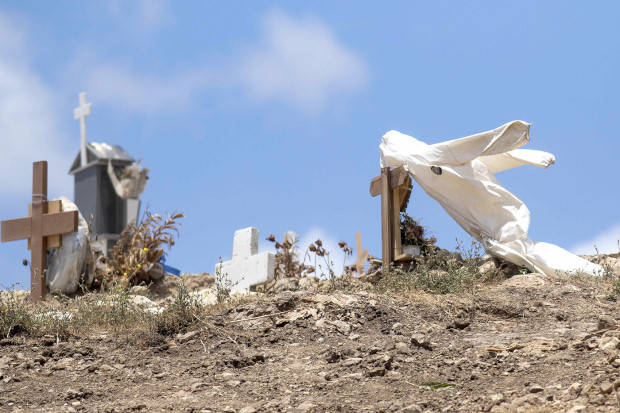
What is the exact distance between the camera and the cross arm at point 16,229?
1139cm

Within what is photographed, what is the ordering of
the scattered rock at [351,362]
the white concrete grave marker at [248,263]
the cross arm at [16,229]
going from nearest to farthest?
1. the scattered rock at [351,362]
2. the white concrete grave marker at [248,263]
3. the cross arm at [16,229]

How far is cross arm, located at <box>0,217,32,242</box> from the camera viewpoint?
37.4ft

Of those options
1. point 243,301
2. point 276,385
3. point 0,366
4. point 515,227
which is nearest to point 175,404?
point 276,385

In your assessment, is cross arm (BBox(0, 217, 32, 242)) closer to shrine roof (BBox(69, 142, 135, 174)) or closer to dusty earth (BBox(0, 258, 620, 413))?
dusty earth (BBox(0, 258, 620, 413))

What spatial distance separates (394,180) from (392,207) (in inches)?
15.0

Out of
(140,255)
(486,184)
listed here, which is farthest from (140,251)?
(486,184)

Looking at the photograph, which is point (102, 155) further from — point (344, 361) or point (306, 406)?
point (306, 406)

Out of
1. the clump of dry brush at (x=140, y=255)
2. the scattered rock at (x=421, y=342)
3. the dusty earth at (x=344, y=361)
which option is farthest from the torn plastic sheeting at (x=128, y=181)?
the scattered rock at (x=421, y=342)

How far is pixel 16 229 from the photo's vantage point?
11.5 m

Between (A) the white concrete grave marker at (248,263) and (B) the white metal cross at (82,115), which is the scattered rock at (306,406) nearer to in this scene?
(A) the white concrete grave marker at (248,263)

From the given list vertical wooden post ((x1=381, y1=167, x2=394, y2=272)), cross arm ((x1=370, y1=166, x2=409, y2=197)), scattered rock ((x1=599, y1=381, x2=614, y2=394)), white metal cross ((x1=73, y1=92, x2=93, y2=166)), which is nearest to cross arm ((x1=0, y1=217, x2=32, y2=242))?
cross arm ((x1=370, y1=166, x2=409, y2=197))

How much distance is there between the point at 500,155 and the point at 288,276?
138 inches

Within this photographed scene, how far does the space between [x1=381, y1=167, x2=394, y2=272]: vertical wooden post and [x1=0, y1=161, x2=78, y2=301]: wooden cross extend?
4407mm

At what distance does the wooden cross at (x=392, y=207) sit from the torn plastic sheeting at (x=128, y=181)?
10.1 meters
